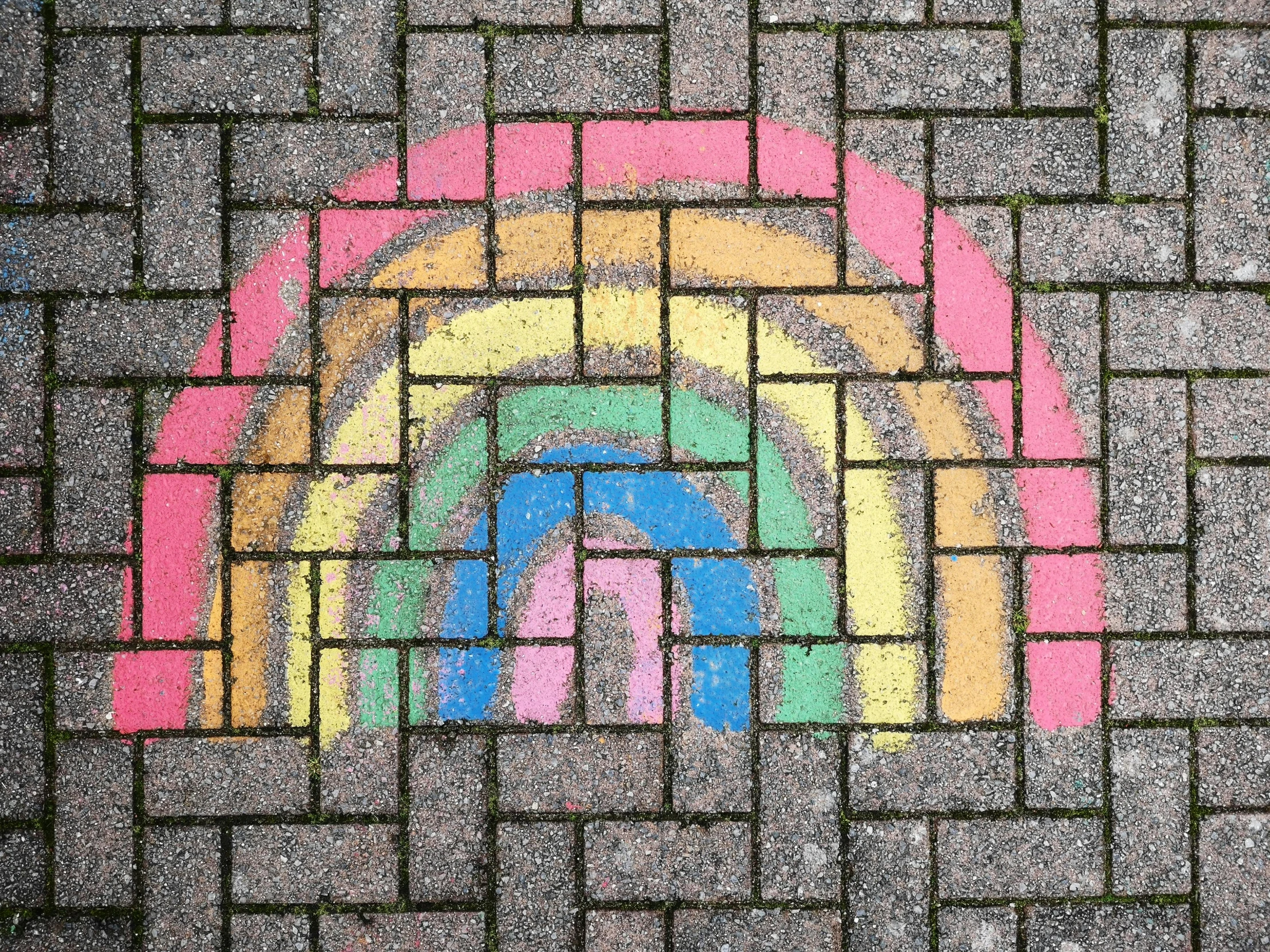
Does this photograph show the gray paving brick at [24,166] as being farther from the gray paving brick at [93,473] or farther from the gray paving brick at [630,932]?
the gray paving brick at [630,932]

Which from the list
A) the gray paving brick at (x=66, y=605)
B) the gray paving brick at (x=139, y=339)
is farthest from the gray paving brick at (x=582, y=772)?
the gray paving brick at (x=139, y=339)

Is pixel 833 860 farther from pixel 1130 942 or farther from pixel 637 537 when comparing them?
pixel 637 537

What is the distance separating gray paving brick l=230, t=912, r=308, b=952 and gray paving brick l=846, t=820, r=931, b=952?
1.79m

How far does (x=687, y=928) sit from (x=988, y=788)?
1081mm

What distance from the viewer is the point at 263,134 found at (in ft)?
10.7

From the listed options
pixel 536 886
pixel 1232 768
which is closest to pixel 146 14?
pixel 536 886

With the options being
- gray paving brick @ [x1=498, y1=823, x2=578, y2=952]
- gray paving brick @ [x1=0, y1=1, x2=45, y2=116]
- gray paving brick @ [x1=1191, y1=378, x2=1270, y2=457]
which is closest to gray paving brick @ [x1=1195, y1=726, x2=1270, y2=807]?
gray paving brick @ [x1=1191, y1=378, x2=1270, y2=457]

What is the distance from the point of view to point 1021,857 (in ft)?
10.6

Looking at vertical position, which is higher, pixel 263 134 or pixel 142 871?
pixel 263 134

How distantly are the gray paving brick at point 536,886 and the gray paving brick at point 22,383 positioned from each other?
200 cm

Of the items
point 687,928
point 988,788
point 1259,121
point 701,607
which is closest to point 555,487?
point 701,607

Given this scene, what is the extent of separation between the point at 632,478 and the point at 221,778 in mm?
1658

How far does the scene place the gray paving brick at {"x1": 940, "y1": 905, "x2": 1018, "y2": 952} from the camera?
10.6 feet

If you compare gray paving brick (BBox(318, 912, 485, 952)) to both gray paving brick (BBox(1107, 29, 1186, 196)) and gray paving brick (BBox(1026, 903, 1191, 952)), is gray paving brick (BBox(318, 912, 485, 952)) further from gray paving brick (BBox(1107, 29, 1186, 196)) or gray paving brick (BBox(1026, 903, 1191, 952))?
gray paving brick (BBox(1107, 29, 1186, 196))
